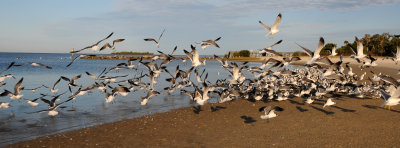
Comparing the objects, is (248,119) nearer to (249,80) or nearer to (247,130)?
(247,130)

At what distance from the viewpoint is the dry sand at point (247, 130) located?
7.79 meters

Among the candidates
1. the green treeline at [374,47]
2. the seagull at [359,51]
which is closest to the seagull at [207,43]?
the seagull at [359,51]

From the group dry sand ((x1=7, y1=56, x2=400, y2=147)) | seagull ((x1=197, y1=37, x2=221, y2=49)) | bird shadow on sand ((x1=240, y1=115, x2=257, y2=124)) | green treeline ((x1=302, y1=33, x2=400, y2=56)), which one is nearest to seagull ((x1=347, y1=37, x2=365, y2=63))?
dry sand ((x1=7, y1=56, x2=400, y2=147))

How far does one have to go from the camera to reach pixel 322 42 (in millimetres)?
9148

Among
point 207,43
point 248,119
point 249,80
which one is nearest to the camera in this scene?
point 248,119

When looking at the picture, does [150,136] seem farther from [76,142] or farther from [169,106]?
[169,106]

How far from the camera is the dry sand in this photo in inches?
307

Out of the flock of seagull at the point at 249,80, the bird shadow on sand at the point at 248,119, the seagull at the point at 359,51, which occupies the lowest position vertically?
the bird shadow on sand at the point at 248,119

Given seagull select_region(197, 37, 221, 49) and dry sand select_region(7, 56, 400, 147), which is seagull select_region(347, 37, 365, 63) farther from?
seagull select_region(197, 37, 221, 49)

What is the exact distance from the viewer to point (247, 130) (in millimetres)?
9086

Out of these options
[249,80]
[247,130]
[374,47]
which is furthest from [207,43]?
[374,47]

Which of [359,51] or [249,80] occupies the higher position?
[359,51]

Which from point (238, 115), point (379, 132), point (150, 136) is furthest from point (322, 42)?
point (150, 136)

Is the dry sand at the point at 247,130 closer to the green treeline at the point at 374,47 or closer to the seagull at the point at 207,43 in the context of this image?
the seagull at the point at 207,43
